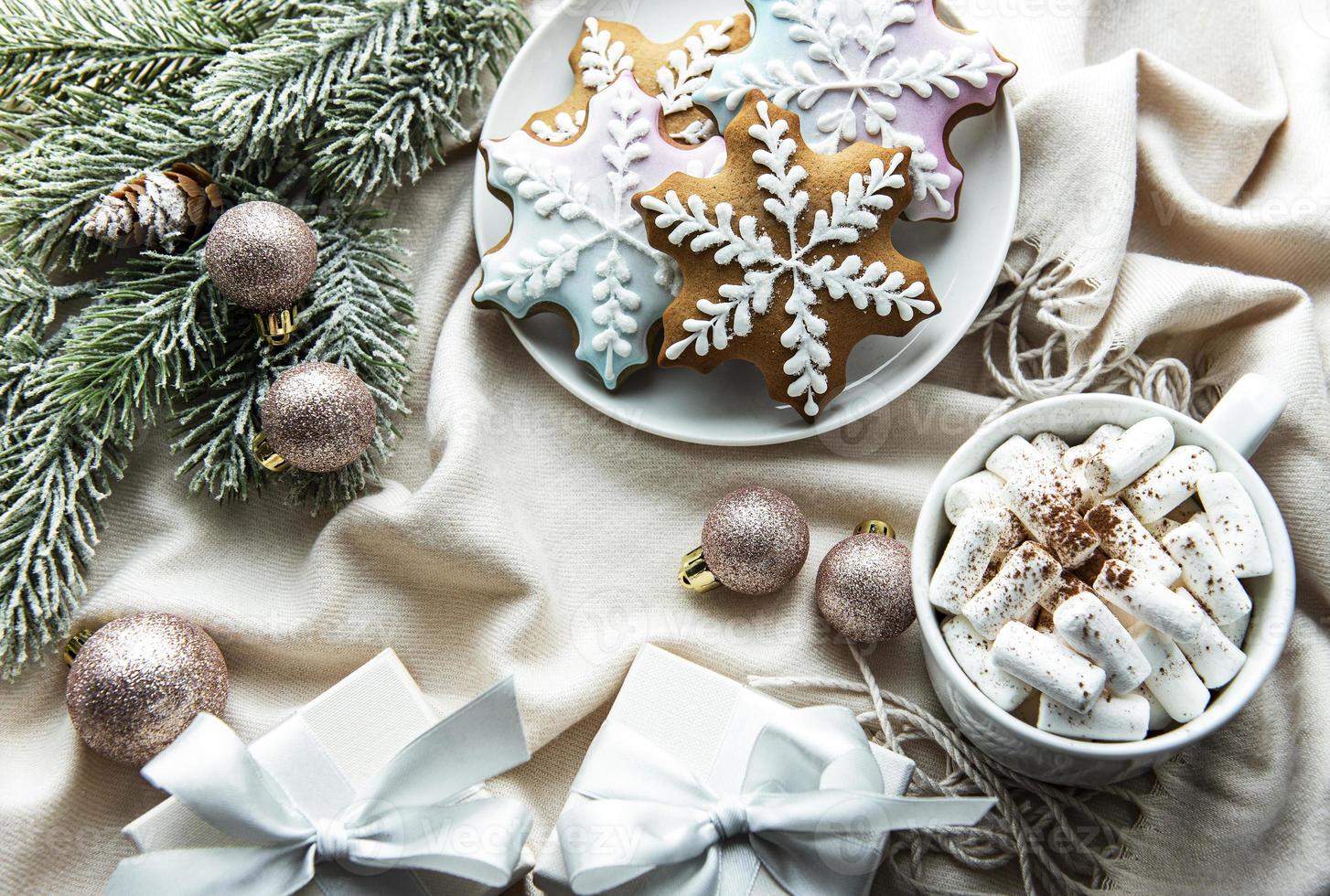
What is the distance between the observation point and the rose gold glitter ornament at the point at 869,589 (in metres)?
1.16

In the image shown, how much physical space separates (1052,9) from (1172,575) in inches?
32.5

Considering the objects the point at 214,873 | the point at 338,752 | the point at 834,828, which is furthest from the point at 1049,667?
the point at 214,873

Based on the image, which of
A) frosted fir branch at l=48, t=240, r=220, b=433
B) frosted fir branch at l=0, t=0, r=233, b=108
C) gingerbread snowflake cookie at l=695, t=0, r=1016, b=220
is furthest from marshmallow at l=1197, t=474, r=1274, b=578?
frosted fir branch at l=0, t=0, r=233, b=108

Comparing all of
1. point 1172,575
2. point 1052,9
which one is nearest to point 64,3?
point 1052,9

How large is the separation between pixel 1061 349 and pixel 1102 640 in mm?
499

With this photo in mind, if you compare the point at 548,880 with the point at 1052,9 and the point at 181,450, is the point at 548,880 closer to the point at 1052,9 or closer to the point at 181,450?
Answer: the point at 181,450

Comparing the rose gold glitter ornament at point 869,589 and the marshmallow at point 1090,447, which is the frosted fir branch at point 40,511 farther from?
the marshmallow at point 1090,447

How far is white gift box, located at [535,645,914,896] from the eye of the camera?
3.66 ft

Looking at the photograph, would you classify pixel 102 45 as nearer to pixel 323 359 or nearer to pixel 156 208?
pixel 156 208

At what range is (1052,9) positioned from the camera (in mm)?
1370

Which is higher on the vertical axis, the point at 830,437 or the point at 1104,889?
the point at 830,437

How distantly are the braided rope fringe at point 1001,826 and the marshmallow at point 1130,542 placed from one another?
1.05 feet

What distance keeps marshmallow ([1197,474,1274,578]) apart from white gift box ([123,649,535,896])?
802 millimetres

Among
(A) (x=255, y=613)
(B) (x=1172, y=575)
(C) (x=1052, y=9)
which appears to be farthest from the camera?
(C) (x=1052, y=9)
